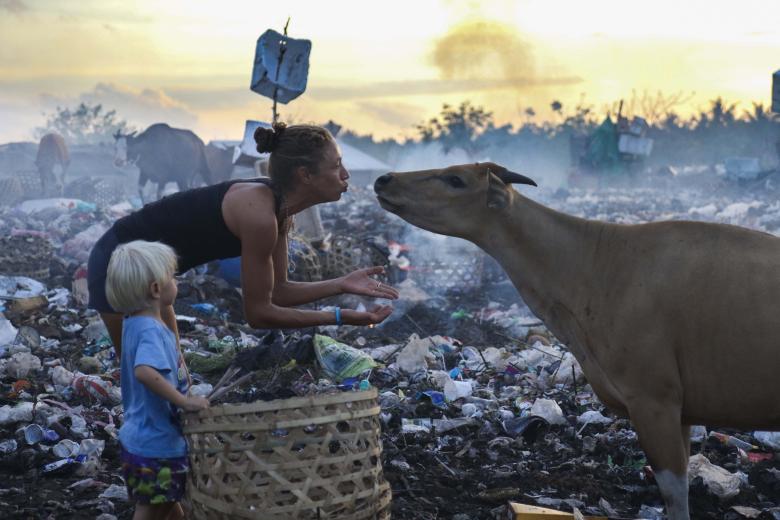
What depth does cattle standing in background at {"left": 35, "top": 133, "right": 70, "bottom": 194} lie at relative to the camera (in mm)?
27609

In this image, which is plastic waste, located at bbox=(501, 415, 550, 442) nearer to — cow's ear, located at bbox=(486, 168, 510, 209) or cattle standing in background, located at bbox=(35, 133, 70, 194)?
cow's ear, located at bbox=(486, 168, 510, 209)

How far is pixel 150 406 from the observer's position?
137 inches

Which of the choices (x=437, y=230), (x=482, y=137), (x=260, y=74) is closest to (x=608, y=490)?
(x=437, y=230)

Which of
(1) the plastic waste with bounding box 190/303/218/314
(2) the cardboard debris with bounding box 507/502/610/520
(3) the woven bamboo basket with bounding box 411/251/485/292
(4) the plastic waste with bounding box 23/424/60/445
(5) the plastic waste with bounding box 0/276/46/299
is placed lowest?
(3) the woven bamboo basket with bounding box 411/251/485/292

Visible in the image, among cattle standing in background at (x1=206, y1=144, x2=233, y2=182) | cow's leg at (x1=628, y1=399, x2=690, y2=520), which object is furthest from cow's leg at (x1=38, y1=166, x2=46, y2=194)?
cow's leg at (x1=628, y1=399, x2=690, y2=520)

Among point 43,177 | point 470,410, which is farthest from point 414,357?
point 43,177

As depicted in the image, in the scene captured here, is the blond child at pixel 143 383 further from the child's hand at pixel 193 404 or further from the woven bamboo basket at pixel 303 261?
the woven bamboo basket at pixel 303 261

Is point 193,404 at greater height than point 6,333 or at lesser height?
greater

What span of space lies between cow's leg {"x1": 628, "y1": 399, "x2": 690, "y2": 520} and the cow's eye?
4.73 ft

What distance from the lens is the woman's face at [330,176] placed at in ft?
13.7

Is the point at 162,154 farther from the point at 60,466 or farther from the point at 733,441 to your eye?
the point at 733,441

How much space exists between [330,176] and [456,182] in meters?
0.85

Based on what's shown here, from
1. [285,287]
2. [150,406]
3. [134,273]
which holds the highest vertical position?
[134,273]

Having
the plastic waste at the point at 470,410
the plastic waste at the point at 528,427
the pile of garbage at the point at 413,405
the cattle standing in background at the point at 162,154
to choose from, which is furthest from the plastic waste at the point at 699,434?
the cattle standing in background at the point at 162,154
